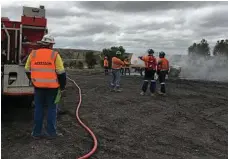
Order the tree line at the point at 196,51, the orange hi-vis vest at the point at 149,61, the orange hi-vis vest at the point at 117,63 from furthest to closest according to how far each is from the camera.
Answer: the tree line at the point at 196,51 < the orange hi-vis vest at the point at 117,63 < the orange hi-vis vest at the point at 149,61

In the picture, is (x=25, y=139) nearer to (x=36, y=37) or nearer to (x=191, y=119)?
(x=36, y=37)

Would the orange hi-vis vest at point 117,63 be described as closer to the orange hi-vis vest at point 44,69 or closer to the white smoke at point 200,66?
the orange hi-vis vest at point 44,69

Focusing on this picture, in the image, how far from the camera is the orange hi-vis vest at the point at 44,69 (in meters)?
5.92

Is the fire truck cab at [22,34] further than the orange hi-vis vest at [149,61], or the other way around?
the orange hi-vis vest at [149,61]

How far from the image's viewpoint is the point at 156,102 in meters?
11.0

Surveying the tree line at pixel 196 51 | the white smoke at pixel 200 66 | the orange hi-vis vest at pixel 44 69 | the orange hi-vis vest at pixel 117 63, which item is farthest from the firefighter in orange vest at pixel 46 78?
the tree line at pixel 196 51

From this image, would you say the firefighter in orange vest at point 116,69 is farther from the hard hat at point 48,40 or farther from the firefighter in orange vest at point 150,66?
the hard hat at point 48,40

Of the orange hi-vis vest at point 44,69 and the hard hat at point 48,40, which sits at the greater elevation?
the hard hat at point 48,40

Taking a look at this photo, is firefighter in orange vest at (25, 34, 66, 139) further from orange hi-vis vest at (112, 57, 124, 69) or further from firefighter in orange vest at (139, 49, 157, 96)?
orange hi-vis vest at (112, 57, 124, 69)

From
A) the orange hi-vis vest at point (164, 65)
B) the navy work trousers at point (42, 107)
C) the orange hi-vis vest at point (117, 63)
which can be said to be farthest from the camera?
the orange hi-vis vest at point (117, 63)

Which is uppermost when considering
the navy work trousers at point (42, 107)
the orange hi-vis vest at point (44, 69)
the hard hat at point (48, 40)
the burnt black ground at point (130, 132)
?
the hard hat at point (48, 40)

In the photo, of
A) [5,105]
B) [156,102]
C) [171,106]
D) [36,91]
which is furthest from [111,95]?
[36,91]

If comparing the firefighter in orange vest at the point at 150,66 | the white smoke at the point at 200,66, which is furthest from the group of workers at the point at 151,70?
the white smoke at the point at 200,66

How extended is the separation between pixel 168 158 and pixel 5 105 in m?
5.51
